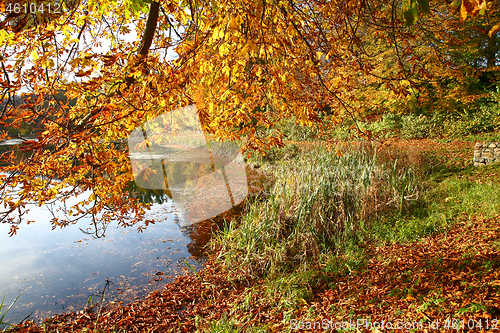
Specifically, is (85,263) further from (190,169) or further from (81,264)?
(190,169)

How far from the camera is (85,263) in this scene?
4.64 metres

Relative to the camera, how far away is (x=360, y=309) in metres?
2.20

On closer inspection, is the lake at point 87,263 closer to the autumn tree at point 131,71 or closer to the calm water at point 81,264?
the calm water at point 81,264

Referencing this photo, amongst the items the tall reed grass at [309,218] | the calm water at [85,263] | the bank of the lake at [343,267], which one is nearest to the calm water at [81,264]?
the calm water at [85,263]

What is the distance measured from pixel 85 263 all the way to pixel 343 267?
4.35 meters

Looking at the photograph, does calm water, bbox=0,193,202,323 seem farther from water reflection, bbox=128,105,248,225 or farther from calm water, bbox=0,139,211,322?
water reflection, bbox=128,105,248,225

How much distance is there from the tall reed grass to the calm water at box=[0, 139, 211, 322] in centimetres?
110

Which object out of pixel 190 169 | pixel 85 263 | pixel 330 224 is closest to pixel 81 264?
pixel 85 263

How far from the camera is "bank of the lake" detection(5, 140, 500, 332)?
83.7 inches

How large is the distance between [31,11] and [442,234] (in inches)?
196

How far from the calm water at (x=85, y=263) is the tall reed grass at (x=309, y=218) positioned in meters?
1.10

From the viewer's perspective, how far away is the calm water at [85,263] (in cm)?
373

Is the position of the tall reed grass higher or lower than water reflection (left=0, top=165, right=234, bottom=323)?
higher

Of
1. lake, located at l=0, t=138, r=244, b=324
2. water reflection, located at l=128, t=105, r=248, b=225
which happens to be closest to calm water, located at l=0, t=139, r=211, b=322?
lake, located at l=0, t=138, r=244, b=324
